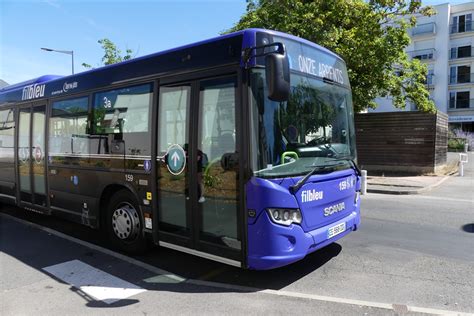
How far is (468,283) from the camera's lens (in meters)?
4.95

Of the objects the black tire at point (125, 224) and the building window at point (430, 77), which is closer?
the black tire at point (125, 224)

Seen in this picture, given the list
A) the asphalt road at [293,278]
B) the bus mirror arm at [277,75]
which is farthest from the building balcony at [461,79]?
the bus mirror arm at [277,75]

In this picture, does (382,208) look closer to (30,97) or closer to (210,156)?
(210,156)

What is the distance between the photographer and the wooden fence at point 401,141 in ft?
58.2

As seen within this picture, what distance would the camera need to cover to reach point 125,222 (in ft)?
20.2

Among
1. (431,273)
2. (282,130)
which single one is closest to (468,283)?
(431,273)

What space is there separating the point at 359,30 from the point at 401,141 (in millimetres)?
5289

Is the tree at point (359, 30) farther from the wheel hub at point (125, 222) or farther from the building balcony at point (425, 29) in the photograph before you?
the building balcony at point (425, 29)

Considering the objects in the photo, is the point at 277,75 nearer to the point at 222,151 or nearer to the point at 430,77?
the point at 222,151

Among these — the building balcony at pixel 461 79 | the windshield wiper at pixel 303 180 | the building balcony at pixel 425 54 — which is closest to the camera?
the windshield wiper at pixel 303 180

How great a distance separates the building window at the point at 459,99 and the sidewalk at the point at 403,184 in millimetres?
37683

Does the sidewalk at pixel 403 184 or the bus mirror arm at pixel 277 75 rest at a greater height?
the bus mirror arm at pixel 277 75

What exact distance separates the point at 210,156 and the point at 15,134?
596 centimetres

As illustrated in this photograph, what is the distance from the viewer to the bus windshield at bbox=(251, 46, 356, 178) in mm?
4445
